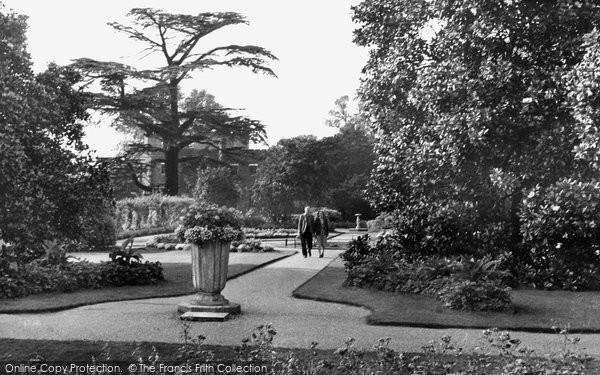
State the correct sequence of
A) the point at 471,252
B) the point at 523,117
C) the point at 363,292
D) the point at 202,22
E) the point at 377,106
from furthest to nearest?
the point at 202,22 < the point at 471,252 < the point at 377,106 < the point at 363,292 < the point at 523,117

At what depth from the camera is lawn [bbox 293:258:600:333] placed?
822cm

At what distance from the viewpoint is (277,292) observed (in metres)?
Result: 11.3

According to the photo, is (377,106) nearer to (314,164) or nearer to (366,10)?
(366,10)

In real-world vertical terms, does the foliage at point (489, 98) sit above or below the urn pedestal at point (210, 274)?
above

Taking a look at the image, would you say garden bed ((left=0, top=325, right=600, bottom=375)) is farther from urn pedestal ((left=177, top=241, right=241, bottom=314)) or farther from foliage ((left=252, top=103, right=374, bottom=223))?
foliage ((left=252, top=103, right=374, bottom=223))

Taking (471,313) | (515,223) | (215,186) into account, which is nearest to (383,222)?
(515,223)

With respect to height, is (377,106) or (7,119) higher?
(377,106)

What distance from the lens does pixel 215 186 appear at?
3906cm

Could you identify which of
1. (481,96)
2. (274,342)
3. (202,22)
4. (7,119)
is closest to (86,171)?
(7,119)

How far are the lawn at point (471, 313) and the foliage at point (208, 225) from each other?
2.05 m

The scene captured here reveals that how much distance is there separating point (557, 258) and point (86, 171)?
8.31 metres

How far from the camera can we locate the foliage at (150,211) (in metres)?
33.4

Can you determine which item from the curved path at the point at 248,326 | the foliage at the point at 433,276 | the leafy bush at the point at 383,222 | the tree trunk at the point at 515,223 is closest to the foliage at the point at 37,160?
the curved path at the point at 248,326

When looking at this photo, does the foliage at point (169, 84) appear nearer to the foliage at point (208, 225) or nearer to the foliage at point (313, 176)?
the foliage at point (313, 176)
